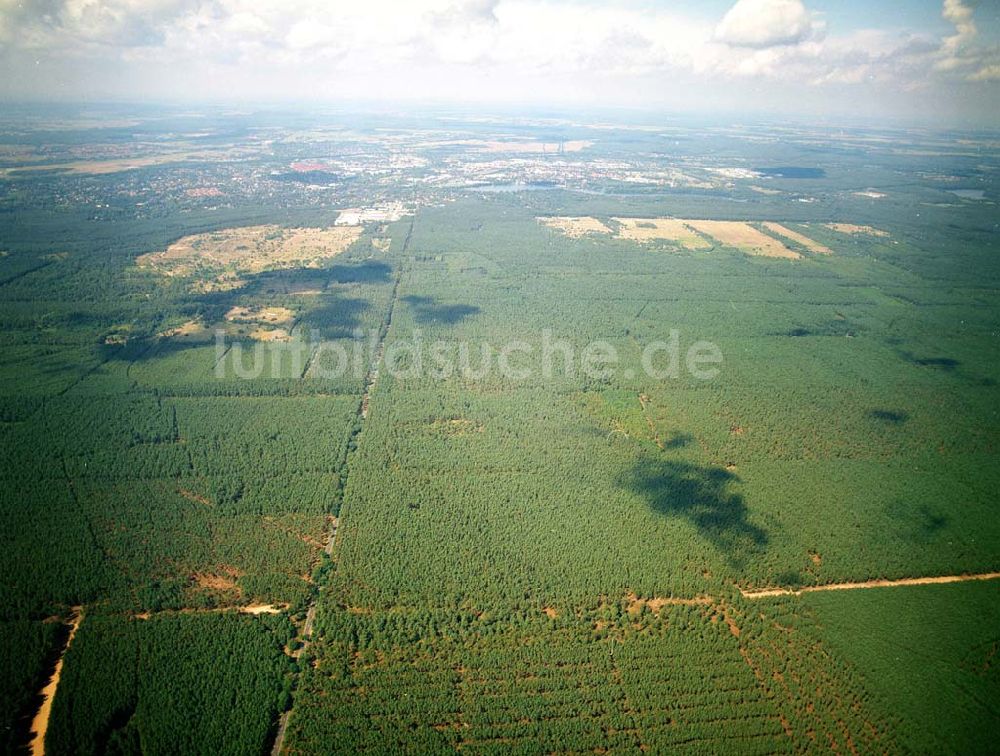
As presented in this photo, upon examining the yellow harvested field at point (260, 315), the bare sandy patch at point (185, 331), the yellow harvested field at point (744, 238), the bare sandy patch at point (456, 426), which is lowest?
the bare sandy patch at point (456, 426)

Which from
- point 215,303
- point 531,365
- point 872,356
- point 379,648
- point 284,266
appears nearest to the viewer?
point 379,648

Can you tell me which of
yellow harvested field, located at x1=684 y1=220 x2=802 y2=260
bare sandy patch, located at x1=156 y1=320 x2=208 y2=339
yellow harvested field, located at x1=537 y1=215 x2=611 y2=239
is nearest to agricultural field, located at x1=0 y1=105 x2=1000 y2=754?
bare sandy patch, located at x1=156 y1=320 x2=208 y2=339

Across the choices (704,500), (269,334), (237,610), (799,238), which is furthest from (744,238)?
(237,610)

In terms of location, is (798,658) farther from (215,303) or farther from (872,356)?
(215,303)

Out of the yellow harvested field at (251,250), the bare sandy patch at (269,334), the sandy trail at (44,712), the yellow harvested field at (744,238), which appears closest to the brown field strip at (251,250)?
the yellow harvested field at (251,250)

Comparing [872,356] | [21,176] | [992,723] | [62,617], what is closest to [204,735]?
[62,617]

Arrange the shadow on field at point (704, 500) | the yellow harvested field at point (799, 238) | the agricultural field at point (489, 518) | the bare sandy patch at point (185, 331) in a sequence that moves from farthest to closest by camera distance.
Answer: the yellow harvested field at point (799, 238) → the bare sandy patch at point (185, 331) → the shadow on field at point (704, 500) → the agricultural field at point (489, 518)

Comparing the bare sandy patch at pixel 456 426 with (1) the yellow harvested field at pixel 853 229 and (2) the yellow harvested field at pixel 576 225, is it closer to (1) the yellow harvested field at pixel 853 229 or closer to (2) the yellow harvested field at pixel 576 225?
(2) the yellow harvested field at pixel 576 225
